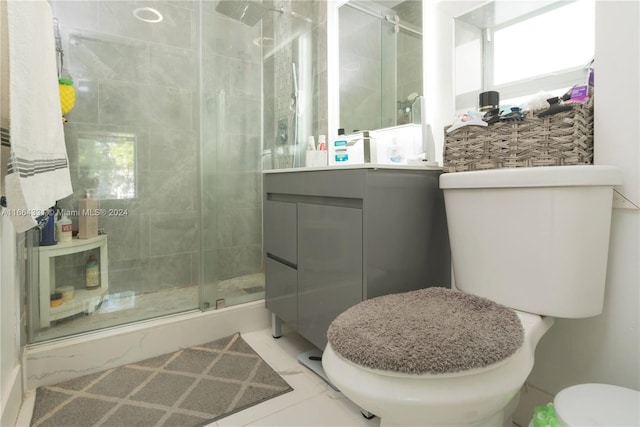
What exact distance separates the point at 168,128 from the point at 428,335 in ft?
6.17

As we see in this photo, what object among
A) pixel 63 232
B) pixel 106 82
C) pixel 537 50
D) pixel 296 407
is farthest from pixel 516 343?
pixel 106 82

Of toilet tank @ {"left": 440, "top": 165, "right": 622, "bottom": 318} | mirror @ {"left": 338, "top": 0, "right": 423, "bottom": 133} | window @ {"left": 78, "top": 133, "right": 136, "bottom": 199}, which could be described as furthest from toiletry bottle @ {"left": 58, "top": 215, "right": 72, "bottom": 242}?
toilet tank @ {"left": 440, "top": 165, "right": 622, "bottom": 318}

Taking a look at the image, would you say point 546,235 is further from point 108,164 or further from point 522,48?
point 108,164

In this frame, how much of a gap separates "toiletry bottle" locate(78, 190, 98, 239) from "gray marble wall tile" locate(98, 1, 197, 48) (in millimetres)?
904

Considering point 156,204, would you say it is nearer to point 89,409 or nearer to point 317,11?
point 89,409

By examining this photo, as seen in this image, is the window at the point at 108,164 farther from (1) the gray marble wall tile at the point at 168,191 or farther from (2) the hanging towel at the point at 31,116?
(2) the hanging towel at the point at 31,116

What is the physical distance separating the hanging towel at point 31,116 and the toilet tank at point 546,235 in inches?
41.2

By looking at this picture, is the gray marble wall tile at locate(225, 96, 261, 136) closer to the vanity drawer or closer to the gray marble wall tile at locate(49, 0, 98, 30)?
the vanity drawer

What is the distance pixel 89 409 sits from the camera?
3.68ft

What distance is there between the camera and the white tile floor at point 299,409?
3.51ft

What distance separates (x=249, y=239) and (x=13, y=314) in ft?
3.21

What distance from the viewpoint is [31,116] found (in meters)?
0.77

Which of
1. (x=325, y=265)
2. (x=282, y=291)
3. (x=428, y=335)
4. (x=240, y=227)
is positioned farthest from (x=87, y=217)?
(x=428, y=335)

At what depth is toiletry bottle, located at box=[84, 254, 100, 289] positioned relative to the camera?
5.50ft
